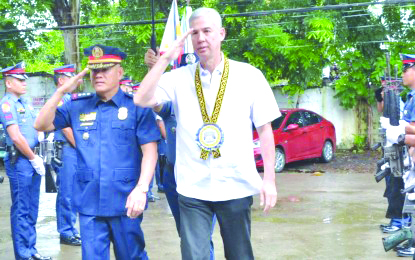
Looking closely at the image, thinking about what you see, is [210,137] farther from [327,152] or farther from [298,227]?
[327,152]

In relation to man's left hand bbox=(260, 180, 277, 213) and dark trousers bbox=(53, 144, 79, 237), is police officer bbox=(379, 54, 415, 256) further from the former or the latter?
dark trousers bbox=(53, 144, 79, 237)

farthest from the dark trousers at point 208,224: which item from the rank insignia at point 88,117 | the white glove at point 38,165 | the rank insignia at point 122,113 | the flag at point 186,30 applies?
the flag at point 186,30

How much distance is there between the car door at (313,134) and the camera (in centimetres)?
1714

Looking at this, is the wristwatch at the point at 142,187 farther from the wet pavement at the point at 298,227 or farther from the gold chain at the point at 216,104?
the wet pavement at the point at 298,227

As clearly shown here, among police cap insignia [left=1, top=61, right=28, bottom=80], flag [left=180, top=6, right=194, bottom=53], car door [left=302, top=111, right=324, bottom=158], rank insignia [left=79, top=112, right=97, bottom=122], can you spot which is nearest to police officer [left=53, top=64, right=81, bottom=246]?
police cap insignia [left=1, top=61, right=28, bottom=80]

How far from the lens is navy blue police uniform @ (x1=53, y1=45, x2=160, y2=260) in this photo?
15.9 ft

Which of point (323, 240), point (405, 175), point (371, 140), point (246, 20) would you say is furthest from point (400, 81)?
point (371, 140)

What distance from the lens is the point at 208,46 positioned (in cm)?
459

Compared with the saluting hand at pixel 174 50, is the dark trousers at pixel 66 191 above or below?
below

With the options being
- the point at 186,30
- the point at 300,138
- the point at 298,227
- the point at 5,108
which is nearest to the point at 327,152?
the point at 300,138

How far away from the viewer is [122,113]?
4918mm

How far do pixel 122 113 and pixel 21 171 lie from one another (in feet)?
8.14

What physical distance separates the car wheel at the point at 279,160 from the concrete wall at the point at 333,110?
13.1 feet

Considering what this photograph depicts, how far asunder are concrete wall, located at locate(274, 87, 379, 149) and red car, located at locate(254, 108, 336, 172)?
1.99 meters
